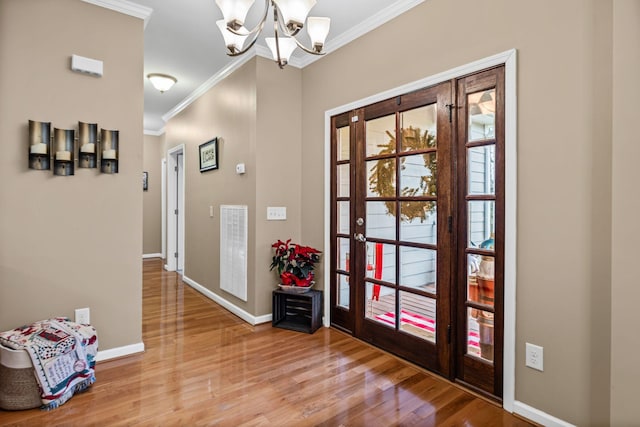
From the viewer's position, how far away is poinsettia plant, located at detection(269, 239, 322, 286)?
320cm

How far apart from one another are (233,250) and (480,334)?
99.5 inches

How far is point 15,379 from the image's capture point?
6.24 feet

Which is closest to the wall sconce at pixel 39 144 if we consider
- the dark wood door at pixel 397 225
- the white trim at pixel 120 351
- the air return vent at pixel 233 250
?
the white trim at pixel 120 351

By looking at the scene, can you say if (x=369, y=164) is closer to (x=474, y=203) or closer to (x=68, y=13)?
(x=474, y=203)

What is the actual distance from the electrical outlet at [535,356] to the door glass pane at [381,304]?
3.15ft

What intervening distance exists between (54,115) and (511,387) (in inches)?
130

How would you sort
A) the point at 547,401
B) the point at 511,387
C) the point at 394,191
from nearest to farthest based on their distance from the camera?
the point at 547,401, the point at 511,387, the point at 394,191

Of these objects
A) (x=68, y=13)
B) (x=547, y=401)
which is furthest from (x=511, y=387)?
(x=68, y=13)

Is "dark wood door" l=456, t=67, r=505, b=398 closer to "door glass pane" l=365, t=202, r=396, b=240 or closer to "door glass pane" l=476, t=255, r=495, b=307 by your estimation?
"door glass pane" l=476, t=255, r=495, b=307

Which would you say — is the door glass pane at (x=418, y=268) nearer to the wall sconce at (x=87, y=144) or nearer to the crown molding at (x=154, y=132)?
the wall sconce at (x=87, y=144)

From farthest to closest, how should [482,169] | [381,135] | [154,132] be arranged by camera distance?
[154,132] < [381,135] < [482,169]

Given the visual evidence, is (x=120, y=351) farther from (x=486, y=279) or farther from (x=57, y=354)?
(x=486, y=279)

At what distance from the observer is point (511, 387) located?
1.91 meters

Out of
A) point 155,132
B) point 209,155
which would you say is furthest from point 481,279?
point 155,132
